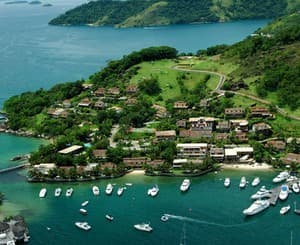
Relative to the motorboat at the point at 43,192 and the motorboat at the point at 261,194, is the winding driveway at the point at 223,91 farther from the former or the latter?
the motorboat at the point at 43,192

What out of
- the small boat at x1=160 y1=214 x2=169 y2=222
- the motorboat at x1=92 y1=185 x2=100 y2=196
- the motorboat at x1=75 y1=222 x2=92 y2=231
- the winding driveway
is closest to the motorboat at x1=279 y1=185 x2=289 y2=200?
the small boat at x1=160 y1=214 x2=169 y2=222

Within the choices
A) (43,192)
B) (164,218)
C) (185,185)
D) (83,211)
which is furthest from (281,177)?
(43,192)

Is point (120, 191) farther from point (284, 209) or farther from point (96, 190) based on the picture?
point (284, 209)

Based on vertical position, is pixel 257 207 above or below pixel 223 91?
below

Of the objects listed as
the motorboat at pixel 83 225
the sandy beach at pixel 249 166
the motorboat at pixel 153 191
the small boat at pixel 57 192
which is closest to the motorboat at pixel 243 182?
the sandy beach at pixel 249 166

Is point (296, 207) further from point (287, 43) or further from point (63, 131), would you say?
point (287, 43)

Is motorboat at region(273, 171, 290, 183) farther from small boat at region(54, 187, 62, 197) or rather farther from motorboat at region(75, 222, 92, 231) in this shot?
small boat at region(54, 187, 62, 197)
